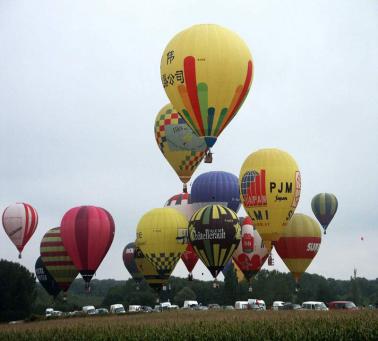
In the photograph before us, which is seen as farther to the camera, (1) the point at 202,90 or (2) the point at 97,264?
(2) the point at 97,264

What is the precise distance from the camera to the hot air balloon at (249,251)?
66438 mm

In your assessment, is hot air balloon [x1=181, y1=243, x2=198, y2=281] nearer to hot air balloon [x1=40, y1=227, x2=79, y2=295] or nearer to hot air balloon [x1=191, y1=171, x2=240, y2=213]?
hot air balloon [x1=191, y1=171, x2=240, y2=213]

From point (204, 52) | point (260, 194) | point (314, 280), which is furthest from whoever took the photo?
point (314, 280)

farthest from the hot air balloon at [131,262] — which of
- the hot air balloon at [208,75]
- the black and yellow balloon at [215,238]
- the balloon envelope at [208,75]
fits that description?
the balloon envelope at [208,75]

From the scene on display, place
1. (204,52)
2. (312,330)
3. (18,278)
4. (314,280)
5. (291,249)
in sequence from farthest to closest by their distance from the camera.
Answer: (314,280) < (18,278) < (291,249) < (204,52) < (312,330)

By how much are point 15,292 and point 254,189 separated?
35826mm

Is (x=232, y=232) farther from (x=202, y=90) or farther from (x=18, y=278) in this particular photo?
(x=18, y=278)

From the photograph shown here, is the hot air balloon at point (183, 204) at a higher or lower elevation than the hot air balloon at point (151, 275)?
higher

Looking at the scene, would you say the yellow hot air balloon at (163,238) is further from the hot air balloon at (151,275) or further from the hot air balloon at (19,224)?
the hot air balloon at (19,224)

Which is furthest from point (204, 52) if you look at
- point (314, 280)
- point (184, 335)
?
point (314, 280)

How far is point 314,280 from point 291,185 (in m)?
90.9

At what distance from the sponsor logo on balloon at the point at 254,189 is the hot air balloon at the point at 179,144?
7666 millimetres

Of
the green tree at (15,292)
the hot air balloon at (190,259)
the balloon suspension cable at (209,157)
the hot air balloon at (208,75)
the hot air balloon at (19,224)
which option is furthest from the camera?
the green tree at (15,292)

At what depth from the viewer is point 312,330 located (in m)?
42.5
